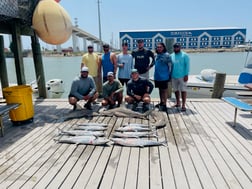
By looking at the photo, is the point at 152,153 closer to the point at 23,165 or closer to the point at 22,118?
the point at 23,165

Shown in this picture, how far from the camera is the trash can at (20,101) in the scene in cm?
371

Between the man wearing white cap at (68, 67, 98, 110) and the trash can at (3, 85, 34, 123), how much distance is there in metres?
0.86

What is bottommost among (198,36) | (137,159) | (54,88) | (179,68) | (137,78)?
(54,88)

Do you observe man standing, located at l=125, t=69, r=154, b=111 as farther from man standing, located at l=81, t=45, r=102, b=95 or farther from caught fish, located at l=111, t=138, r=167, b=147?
caught fish, located at l=111, t=138, r=167, b=147

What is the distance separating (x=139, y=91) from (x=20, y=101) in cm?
224

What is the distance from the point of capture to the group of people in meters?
4.45

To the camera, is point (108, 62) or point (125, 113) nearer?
point (125, 113)

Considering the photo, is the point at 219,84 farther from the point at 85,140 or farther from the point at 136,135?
the point at 85,140

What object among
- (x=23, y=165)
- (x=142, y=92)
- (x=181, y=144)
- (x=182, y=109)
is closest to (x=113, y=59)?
(x=142, y=92)

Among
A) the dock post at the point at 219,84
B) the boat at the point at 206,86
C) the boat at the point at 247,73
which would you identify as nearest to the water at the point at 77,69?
the boat at the point at 206,86

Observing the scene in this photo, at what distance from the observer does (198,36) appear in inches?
2456

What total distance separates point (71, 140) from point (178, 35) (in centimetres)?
6286

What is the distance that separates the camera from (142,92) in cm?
456

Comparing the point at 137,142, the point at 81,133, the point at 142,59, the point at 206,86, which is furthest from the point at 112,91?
the point at 206,86
